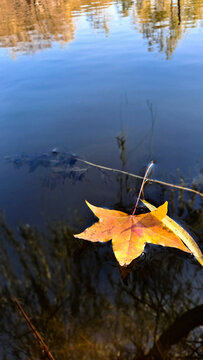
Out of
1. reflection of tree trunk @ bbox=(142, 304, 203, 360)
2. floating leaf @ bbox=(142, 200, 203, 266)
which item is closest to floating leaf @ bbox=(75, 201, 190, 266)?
floating leaf @ bbox=(142, 200, 203, 266)

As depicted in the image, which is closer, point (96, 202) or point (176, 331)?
point (176, 331)

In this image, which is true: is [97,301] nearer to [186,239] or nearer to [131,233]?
[131,233]

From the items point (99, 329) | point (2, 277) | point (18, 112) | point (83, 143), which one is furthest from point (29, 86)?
point (99, 329)

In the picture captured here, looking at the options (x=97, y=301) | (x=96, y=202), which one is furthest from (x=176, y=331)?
(x=96, y=202)

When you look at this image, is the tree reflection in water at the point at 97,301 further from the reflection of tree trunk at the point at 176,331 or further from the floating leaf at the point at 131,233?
the floating leaf at the point at 131,233

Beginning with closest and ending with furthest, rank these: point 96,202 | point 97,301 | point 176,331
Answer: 1. point 176,331
2. point 97,301
3. point 96,202

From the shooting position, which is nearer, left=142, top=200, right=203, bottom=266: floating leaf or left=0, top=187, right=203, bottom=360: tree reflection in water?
left=0, top=187, right=203, bottom=360: tree reflection in water

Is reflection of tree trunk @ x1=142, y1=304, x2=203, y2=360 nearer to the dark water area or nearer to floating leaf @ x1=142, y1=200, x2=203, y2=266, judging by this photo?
the dark water area
